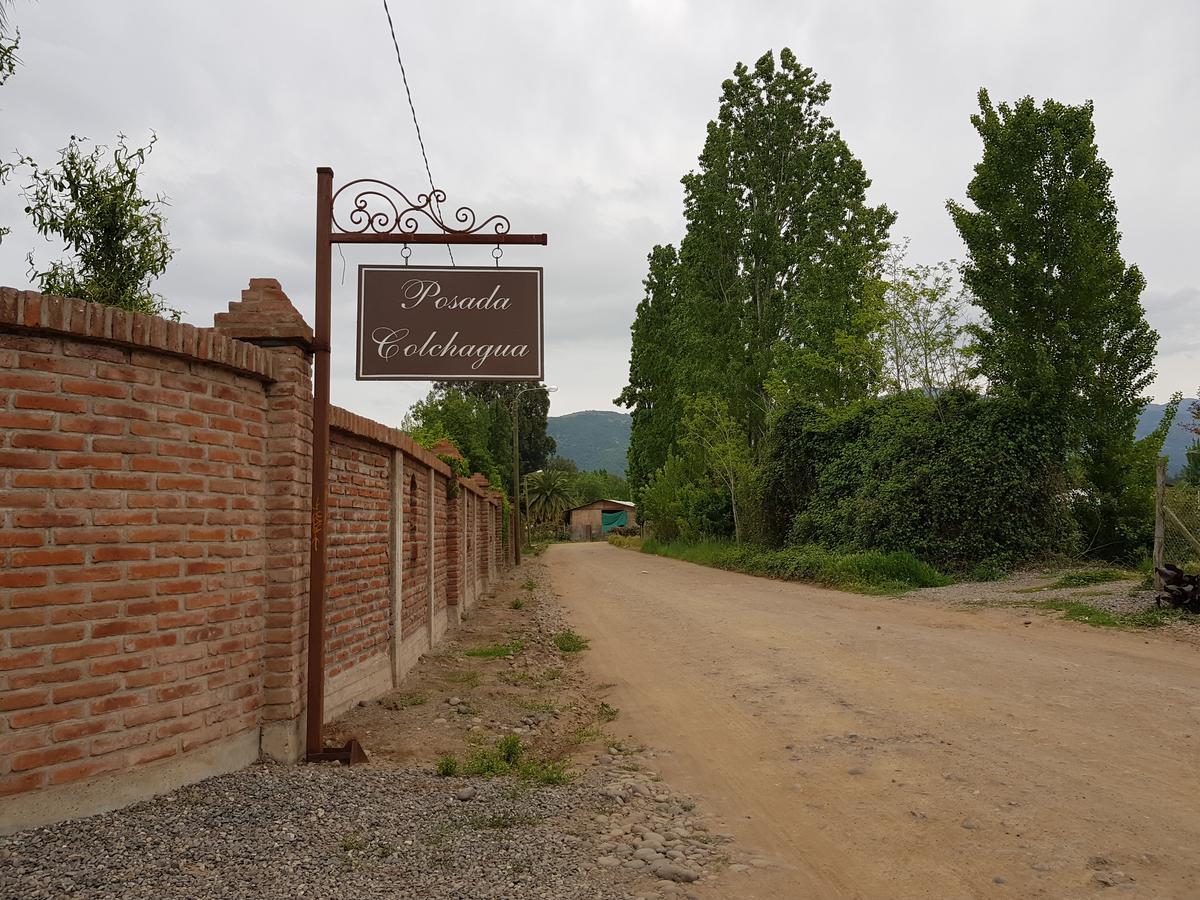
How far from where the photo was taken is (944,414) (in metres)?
18.8

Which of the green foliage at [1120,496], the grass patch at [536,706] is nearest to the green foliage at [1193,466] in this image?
the green foliage at [1120,496]

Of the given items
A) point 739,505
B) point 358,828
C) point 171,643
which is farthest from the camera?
point 739,505

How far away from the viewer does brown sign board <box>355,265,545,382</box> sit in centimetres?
613

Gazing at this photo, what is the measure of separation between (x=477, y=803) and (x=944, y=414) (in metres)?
16.8

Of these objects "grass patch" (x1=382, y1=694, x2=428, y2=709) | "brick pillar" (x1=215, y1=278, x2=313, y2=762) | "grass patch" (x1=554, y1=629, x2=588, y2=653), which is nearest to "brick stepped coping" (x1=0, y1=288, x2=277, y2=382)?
"brick pillar" (x1=215, y1=278, x2=313, y2=762)

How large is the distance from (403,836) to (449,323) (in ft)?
11.7

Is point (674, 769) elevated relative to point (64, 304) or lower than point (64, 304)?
lower

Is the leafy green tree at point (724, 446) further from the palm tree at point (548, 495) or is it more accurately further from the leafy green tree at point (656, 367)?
the palm tree at point (548, 495)

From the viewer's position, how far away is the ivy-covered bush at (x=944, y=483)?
1739cm

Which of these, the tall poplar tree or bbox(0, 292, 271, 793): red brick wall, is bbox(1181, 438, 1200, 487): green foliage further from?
bbox(0, 292, 271, 793): red brick wall

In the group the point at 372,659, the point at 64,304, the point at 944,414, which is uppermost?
the point at 944,414

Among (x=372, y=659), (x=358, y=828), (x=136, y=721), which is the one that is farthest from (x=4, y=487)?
(x=372, y=659)

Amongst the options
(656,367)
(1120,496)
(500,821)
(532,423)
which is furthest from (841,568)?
(532,423)

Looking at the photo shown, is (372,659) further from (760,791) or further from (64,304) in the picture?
(64,304)
